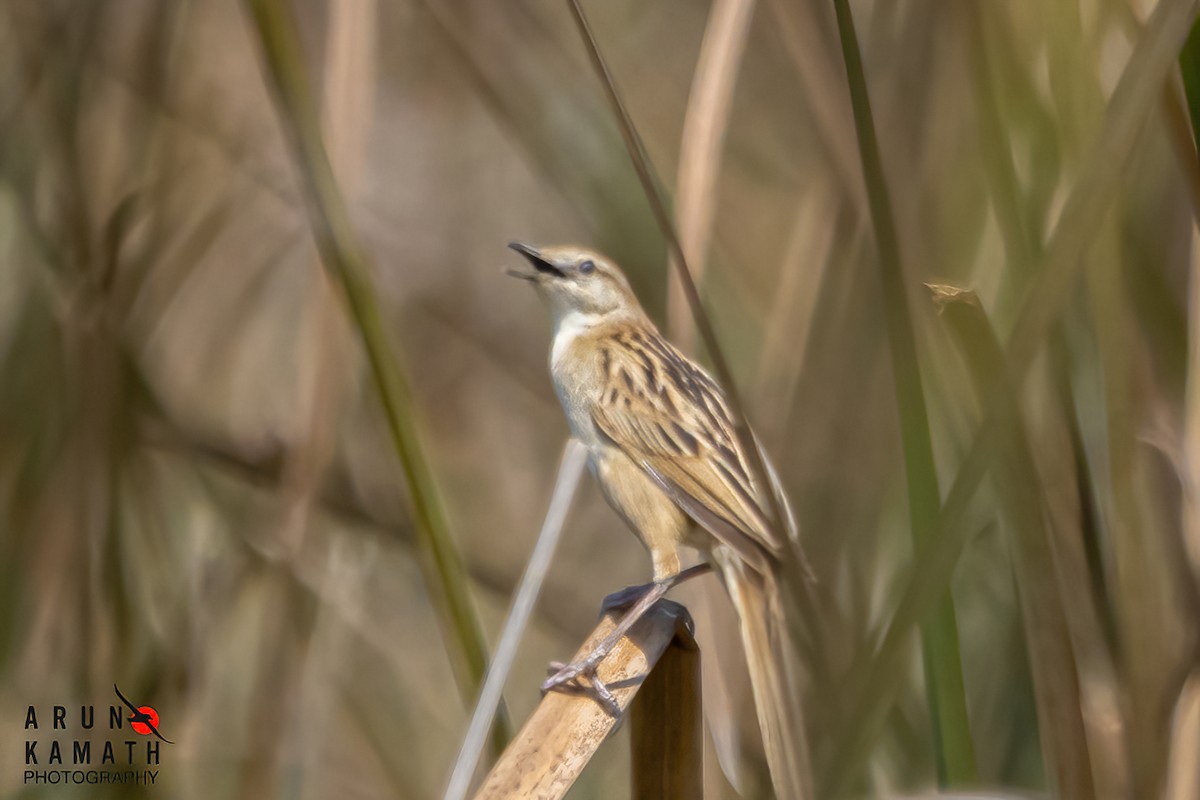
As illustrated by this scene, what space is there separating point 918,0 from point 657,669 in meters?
1.36

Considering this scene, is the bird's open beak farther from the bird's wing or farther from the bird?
the bird's wing

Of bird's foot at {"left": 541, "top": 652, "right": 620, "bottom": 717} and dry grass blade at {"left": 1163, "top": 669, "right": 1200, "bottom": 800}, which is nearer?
bird's foot at {"left": 541, "top": 652, "right": 620, "bottom": 717}

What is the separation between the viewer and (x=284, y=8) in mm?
1832

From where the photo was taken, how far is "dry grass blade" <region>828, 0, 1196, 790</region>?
4.38ft

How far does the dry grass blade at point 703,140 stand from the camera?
101 inches

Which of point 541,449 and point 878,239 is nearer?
point 878,239

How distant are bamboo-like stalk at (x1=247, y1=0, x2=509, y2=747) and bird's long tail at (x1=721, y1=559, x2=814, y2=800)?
0.49m

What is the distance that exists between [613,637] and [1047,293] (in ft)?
3.20

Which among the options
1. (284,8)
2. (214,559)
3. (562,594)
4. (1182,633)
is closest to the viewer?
(284,8)

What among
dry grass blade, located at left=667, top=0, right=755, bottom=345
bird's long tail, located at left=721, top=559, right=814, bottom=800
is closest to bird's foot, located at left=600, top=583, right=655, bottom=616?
bird's long tail, located at left=721, top=559, right=814, bottom=800

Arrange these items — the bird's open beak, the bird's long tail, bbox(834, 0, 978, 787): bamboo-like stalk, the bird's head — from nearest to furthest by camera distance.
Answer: bbox(834, 0, 978, 787): bamboo-like stalk → the bird's long tail → the bird's open beak → the bird's head

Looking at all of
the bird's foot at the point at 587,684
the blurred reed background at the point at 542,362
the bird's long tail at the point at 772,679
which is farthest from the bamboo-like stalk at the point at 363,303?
the bird's long tail at the point at 772,679

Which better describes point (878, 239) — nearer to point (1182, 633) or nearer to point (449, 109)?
point (1182, 633)

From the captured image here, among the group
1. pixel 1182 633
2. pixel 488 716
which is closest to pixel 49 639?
pixel 488 716
